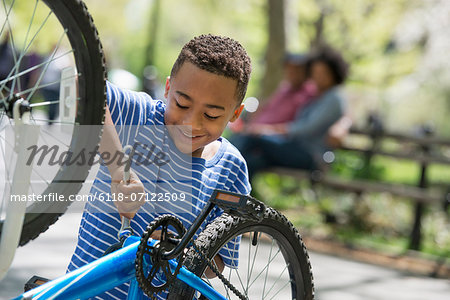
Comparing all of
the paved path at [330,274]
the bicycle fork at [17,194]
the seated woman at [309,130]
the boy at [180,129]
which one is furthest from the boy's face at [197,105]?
the seated woman at [309,130]

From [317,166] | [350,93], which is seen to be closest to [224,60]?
[317,166]

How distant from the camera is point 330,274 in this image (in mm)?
4863

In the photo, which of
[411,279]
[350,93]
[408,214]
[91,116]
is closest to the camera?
[91,116]

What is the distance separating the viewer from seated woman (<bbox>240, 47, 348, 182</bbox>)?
5852 mm

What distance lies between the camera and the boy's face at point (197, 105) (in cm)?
171

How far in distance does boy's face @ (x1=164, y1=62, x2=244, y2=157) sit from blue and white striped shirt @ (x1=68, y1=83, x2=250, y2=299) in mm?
53

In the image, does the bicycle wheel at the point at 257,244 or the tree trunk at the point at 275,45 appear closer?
the bicycle wheel at the point at 257,244

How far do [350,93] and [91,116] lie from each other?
74.2ft

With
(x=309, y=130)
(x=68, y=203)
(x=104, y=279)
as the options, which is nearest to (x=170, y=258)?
(x=104, y=279)

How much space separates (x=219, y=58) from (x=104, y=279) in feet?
2.11

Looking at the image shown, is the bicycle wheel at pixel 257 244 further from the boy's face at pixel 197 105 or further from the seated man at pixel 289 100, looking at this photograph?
the seated man at pixel 289 100

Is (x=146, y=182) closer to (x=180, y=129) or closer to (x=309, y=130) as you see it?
(x=180, y=129)

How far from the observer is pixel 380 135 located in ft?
22.5

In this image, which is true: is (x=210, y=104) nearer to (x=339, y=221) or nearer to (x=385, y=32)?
(x=339, y=221)
